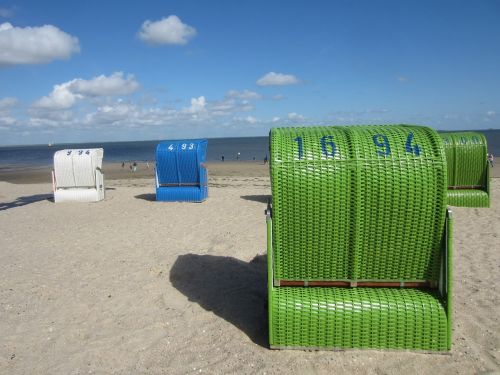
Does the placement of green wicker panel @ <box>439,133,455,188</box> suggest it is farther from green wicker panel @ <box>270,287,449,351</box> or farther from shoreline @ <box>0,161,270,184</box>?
shoreline @ <box>0,161,270,184</box>

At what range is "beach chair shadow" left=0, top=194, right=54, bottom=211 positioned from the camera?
1385 centimetres

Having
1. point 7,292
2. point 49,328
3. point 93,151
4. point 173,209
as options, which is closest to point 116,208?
point 173,209

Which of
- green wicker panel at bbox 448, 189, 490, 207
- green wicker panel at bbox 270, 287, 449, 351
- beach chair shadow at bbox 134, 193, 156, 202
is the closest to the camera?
green wicker panel at bbox 270, 287, 449, 351

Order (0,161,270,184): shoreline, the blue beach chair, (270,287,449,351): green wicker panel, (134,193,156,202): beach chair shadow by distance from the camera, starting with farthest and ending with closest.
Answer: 1. (0,161,270,184): shoreline
2. (134,193,156,202): beach chair shadow
3. the blue beach chair
4. (270,287,449,351): green wicker panel

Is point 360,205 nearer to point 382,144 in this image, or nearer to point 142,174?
point 382,144

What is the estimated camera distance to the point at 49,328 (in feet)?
14.8

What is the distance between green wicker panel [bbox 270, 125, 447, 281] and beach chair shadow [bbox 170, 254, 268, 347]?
1040mm

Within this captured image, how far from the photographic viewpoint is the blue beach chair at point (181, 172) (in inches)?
522

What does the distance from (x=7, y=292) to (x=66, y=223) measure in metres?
5.05

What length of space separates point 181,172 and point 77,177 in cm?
410

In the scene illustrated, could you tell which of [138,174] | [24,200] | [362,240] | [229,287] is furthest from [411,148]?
[138,174]

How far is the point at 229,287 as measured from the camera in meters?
5.61

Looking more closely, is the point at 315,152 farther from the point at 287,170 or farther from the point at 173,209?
the point at 173,209

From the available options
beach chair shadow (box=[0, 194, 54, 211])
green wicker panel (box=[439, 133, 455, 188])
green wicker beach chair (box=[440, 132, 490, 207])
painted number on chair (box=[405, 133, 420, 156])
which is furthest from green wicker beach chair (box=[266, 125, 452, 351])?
beach chair shadow (box=[0, 194, 54, 211])
